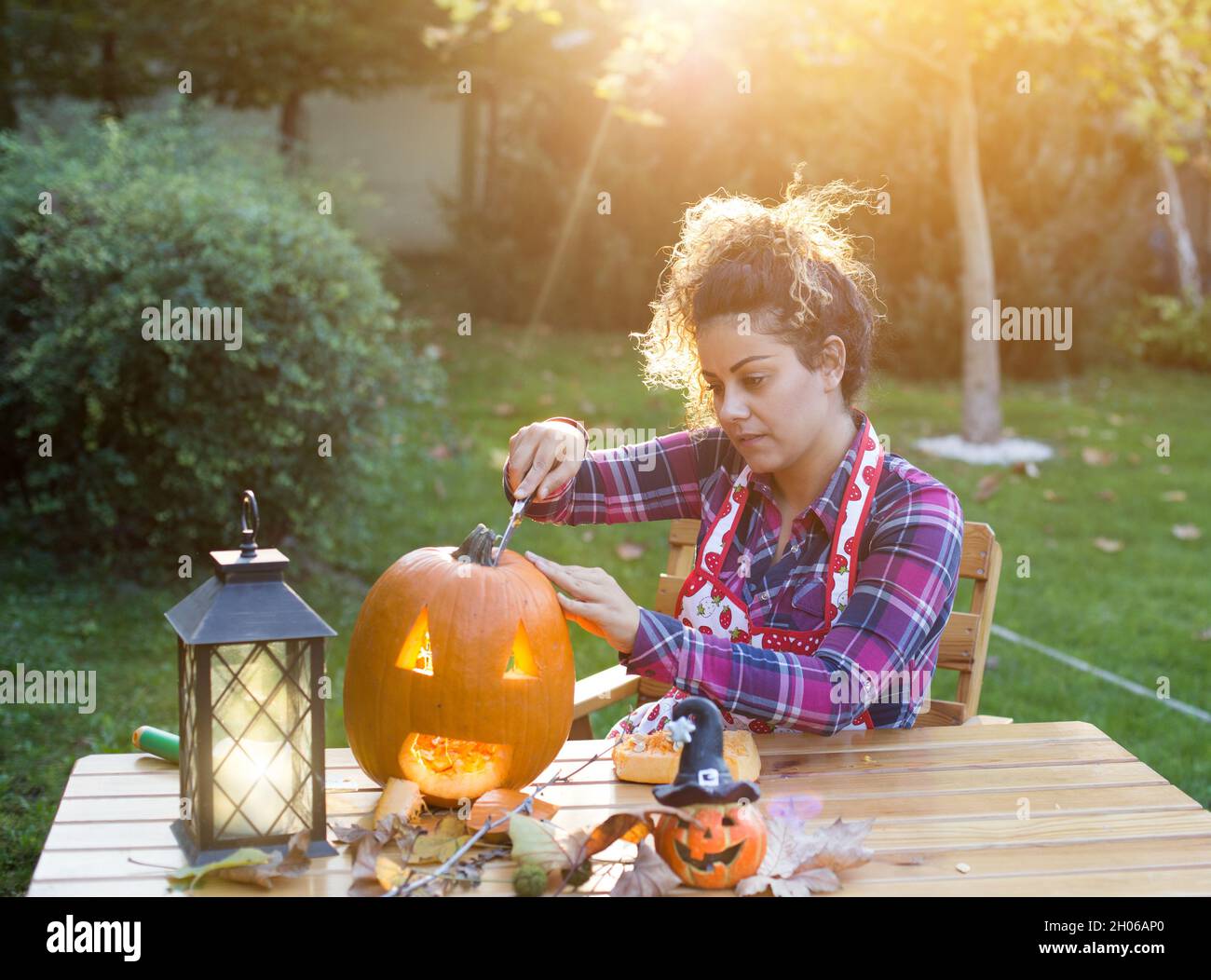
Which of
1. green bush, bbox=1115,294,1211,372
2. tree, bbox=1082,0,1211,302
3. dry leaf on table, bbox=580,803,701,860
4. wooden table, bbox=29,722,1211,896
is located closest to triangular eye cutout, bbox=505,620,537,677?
wooden table, bbox=29,722,1211,896

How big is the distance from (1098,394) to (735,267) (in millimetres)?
9260

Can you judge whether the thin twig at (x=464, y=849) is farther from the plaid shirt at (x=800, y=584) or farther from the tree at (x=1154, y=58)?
the tree at (x=1154, y=58)

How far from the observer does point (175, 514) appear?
19.5ft

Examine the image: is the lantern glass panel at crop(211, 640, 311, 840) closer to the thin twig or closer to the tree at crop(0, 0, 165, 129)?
the thin twig

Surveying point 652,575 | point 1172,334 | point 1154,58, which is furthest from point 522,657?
point 1172,334

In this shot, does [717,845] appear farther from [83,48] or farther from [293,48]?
[83,48]

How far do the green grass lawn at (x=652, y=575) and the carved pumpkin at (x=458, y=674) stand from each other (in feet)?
3.79

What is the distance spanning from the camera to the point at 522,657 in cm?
213

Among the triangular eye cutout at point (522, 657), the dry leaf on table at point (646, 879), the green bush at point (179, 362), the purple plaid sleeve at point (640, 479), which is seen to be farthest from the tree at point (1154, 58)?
the dry leaf on table at point (646, 879)

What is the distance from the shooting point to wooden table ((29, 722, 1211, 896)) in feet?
6.02

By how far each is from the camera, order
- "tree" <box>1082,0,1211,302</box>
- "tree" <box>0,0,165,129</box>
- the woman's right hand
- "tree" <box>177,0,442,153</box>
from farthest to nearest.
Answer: "tree" <box>177,0,442,153</box>
"tree" <box>0,0,165,129</box>
"tree" <box>1082,0,1211,302</box>
the woman's right hand

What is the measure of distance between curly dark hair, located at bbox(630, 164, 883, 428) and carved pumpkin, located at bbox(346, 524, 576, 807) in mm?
746

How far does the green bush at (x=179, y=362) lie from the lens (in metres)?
5.58

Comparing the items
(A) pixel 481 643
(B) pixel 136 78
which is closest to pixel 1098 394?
(B) pixel 136 78
